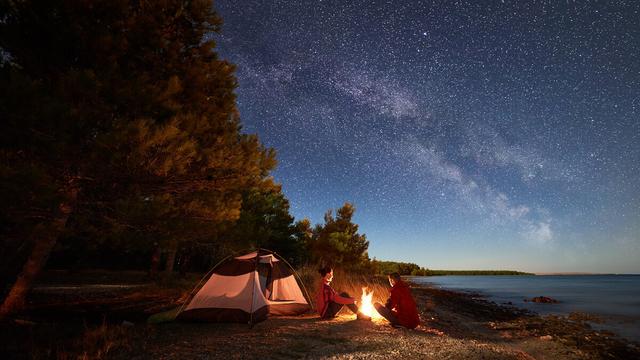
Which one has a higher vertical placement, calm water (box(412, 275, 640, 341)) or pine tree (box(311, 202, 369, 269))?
pine tree (box(311, 202, 369, 269))

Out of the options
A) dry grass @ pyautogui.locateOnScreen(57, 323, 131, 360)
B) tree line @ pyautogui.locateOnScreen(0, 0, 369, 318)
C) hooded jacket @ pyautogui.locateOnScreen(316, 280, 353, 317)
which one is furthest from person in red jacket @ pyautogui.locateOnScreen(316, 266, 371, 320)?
dry grass @ pyautogui.locateOnScreen(57, 323, 131, 360)

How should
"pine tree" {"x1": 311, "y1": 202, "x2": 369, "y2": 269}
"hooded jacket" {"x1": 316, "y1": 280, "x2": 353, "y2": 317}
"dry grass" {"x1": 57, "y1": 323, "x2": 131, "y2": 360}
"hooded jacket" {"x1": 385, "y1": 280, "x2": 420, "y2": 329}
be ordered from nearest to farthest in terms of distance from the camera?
"dry grass" {"x1": 57, "y1": 323, "x2": 131, "y2": 360}
"hooded jacket" {"x1": 385, "y1": 280, "x2": 420, "y2": 329}
"hooded jacket" {"x1": 316, "y1": 280, "x2": 353, "y2": 317}
"pine tree" {"x1": 311, "y1": 202, "x2": 369, "y2": 269}

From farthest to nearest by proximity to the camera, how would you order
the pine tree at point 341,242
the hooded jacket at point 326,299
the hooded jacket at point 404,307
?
the pine tree at point 341,242
the hooded jacket at point 326,299
the hooded jacket at point 404,307

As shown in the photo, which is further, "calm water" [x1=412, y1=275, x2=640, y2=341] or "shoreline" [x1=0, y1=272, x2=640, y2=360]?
"calm water" [x1=412, y1=275, x2=640, y2=341]

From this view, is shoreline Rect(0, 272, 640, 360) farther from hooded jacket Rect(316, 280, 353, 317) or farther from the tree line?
the tree line

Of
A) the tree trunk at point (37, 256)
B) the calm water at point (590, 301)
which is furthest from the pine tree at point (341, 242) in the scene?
the tree trunk at point (37, 256)

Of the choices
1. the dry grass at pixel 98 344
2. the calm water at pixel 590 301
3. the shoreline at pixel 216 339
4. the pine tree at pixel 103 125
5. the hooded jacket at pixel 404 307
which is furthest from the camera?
the calm water at pixel 590 301

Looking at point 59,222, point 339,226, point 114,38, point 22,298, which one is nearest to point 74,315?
point 22,298

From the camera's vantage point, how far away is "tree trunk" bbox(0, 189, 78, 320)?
21.6 ft

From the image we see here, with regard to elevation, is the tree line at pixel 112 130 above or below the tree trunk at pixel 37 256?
above

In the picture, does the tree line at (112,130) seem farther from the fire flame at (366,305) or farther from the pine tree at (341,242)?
the pine tree at (341,242)

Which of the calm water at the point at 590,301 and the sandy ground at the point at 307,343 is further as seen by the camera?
the calm water at the point at 590,301

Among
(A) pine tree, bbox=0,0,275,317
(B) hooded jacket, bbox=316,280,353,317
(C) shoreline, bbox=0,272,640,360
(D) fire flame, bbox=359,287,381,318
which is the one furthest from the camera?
(D) fire flame, bbox=359,287,381,318

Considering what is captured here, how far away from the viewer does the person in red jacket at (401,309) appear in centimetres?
793
